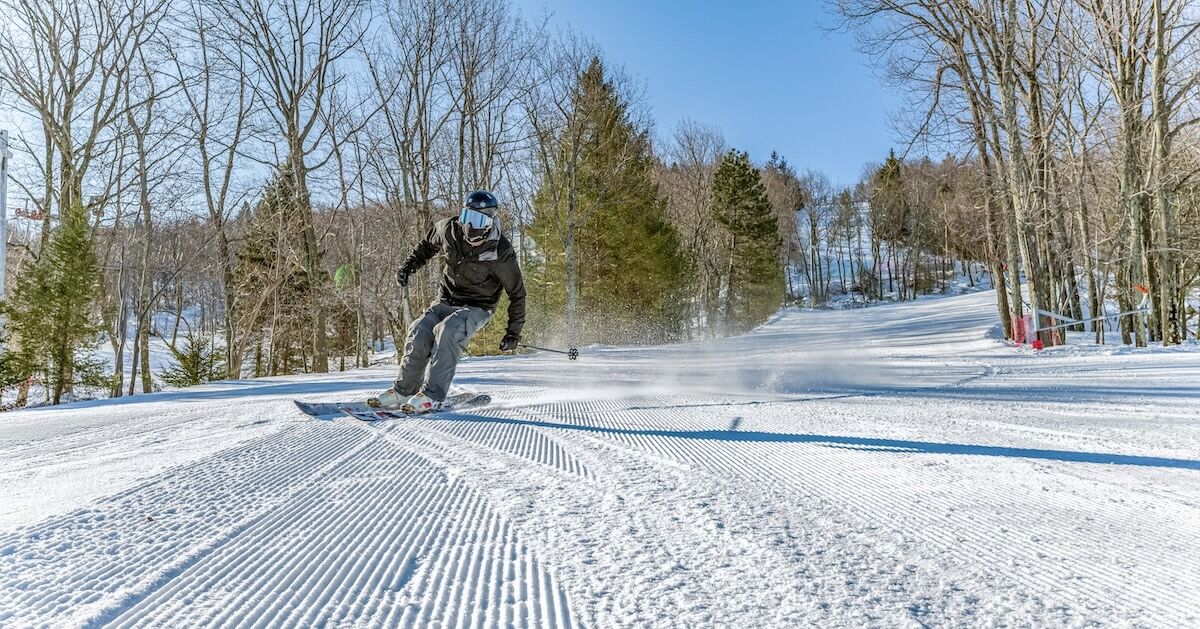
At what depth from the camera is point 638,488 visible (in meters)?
2.24

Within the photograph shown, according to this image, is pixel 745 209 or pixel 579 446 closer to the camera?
pixel 579 446

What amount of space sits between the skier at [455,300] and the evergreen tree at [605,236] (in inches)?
627

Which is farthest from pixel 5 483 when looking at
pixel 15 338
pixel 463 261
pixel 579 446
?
pixel 15 338

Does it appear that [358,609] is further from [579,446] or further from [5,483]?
[5,483]

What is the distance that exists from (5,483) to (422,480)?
5.62ft

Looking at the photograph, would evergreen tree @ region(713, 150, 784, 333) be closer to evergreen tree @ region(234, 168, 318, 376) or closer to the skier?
evergreen tree @ region(234, 168, 318, 376)

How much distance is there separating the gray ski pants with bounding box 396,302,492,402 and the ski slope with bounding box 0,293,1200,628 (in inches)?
26.9

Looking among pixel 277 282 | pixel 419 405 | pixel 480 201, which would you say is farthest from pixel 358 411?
pixel 277 282

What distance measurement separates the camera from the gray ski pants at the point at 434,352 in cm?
473

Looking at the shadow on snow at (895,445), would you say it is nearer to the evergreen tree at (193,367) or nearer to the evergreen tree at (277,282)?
the evergreen tree at (193,367)

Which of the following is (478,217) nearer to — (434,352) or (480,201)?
(480,201)

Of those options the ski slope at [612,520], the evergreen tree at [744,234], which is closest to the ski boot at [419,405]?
the ski slope at [612,520]

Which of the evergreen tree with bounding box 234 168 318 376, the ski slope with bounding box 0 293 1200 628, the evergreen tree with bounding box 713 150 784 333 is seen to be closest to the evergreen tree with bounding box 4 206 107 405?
the evergreen tree with bounding box 234 168 318 376

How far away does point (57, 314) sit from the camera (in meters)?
12.2
